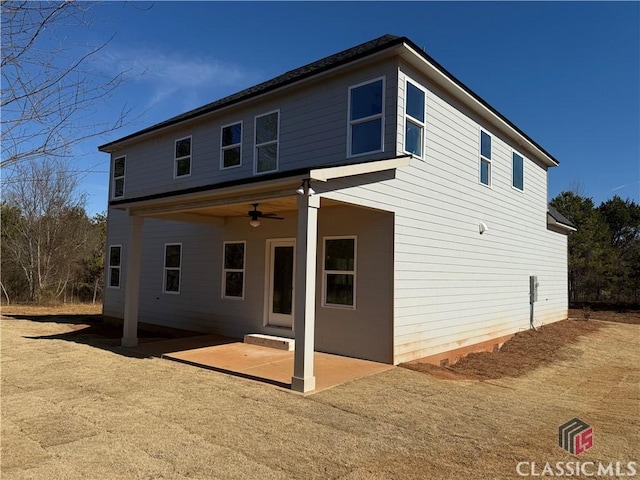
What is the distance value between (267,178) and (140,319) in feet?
29.7

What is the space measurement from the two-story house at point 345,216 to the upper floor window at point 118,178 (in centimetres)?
113

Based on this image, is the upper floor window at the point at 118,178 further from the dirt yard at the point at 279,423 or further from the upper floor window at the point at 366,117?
the upper floor window at the point at 366,117

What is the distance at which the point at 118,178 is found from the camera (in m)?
15.2

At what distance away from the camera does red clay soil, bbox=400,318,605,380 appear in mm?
8291

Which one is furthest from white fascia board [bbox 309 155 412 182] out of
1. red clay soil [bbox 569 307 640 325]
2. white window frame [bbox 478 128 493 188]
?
red clay soil [bbox 569 307 640 325]

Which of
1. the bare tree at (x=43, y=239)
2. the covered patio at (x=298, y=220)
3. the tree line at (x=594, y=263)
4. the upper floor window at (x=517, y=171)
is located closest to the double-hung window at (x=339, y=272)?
the covered patio at (x=298, y=220)

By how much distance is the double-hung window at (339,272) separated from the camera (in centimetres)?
Answer: 866

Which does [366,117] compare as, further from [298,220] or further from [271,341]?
[271,341]

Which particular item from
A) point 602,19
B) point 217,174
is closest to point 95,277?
point 217,174

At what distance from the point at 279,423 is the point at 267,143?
280 inches

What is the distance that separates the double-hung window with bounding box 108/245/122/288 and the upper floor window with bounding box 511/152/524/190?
1277 centimetres

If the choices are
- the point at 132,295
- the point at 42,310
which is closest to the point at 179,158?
the point at 132,295

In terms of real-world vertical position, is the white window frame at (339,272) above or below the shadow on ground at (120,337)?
above

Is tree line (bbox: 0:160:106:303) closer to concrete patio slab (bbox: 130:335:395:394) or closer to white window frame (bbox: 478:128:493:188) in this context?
concrete patio slab (bbox: 130:335:395:394)
